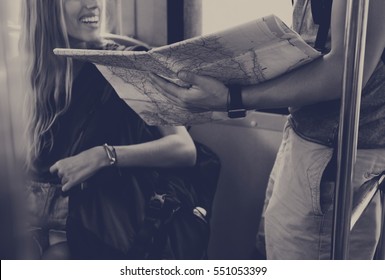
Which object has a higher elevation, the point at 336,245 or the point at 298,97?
the point at 298,97

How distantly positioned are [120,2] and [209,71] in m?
0.62

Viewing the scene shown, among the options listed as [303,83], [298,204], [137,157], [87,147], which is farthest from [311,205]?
[87,147]

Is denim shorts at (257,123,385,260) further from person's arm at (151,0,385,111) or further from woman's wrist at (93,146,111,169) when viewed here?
woman's wrist at (93,146,111,169)

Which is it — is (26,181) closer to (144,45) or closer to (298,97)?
(144,45)

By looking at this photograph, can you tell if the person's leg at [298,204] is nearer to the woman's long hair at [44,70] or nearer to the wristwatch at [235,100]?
the wristwatch at [235,100]

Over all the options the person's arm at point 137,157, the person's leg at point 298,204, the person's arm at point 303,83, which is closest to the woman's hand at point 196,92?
the person's arm at point 303,83

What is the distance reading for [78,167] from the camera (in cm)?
119

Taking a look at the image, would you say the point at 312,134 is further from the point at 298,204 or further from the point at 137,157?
the point at 137,157

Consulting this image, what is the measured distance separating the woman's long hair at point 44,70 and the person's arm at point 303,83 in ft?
1.69

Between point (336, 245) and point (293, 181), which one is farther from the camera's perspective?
point (293, 181)

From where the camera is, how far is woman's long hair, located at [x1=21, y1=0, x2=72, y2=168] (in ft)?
3.65
